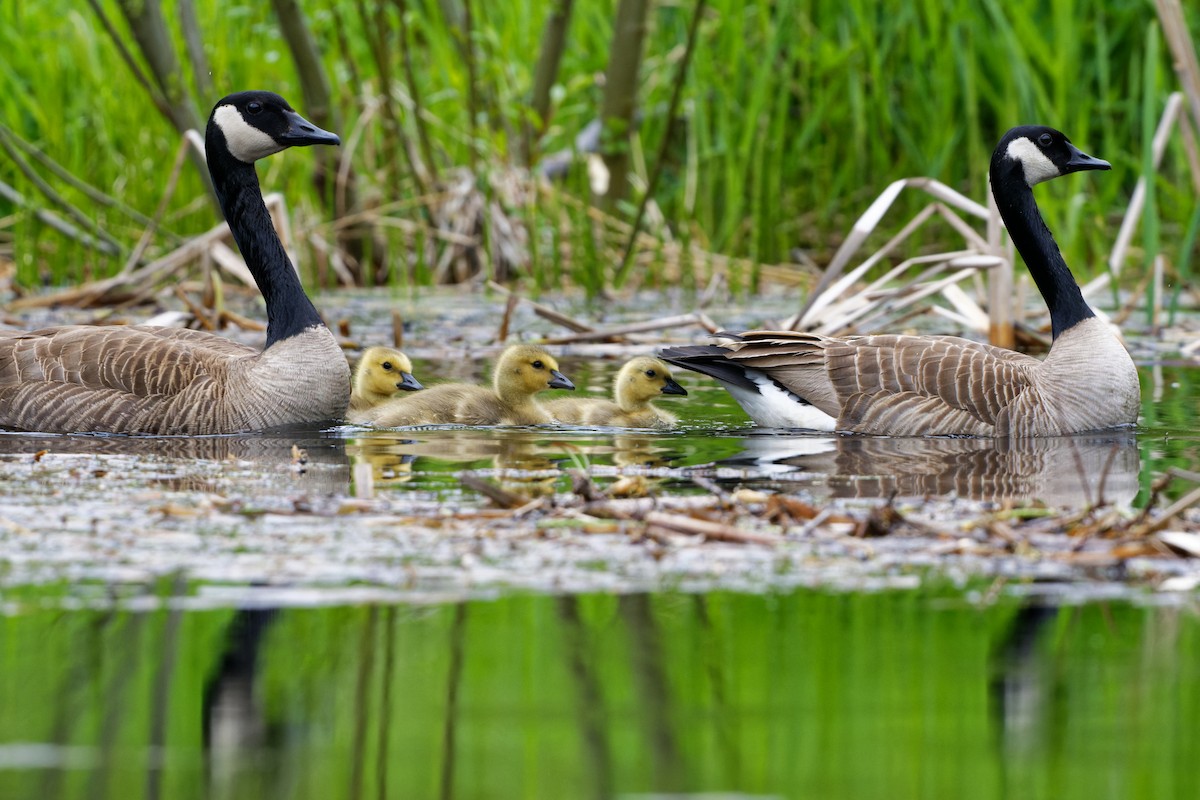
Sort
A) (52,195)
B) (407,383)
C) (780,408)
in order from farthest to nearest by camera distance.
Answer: (52,195) → (407,383) → (780,408)

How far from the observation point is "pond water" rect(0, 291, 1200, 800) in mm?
2949

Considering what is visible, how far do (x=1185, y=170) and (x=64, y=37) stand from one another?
912 cm

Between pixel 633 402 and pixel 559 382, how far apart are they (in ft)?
1.17

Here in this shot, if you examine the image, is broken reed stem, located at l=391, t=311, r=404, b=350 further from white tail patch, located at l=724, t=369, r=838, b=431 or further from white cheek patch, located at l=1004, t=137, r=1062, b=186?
white cheek patch, located at l=1004, t=137, r=1062, b=186

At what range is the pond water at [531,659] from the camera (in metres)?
2.95

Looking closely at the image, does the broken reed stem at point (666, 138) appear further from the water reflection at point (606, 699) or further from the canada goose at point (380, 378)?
the water reflection at point (606, 699)

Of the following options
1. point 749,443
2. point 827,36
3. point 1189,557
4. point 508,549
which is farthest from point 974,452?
point 827,36

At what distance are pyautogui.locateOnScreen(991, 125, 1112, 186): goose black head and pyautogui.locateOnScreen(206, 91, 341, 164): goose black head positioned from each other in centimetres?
327

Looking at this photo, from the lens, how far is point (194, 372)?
7285mm

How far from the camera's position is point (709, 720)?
10.4ft

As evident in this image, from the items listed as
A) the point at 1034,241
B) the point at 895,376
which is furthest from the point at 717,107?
the point at 895,376

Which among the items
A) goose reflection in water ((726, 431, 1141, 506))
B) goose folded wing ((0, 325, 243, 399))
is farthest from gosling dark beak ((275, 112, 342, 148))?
goose reflection in water ((726, 431, 1141, 506))

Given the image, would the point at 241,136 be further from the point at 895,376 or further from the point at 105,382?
the point at 895,376

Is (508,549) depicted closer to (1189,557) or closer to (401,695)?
(401,695)
